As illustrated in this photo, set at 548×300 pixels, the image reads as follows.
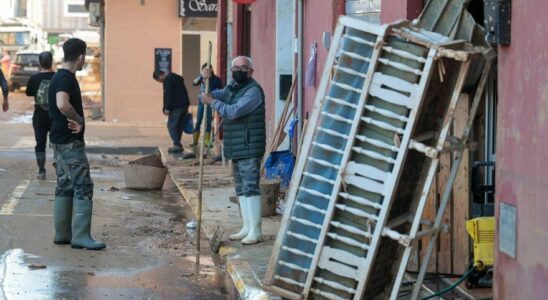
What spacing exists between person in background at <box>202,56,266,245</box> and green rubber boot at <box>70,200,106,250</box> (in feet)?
4.66

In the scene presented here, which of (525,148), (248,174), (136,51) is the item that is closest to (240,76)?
(248,174)

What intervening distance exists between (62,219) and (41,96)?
4582 millimetres

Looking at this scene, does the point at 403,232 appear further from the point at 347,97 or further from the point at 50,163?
the point at 50,163

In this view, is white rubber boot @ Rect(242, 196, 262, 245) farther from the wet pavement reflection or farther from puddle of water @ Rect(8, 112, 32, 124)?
puddle of water @ Rect(8, 112, 32, 124)

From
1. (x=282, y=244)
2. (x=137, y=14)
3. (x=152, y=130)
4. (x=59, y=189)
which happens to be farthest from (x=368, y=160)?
(x=137, y=14)

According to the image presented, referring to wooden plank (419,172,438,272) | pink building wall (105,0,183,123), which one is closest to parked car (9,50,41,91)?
pink building wall (105,0,183,123)

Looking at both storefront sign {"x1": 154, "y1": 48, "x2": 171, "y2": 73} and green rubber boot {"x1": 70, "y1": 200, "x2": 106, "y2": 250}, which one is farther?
storefront sign {"x1": 154, "y1": 48, "x2": 171, "y2": 73}

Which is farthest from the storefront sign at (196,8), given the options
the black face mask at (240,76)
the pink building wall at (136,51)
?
the black face mask at (240,76)

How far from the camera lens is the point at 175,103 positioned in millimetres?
18844

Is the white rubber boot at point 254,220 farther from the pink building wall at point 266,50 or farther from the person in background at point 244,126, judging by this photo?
the pink building wall at point 266,50

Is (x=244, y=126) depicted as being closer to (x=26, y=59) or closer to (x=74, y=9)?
(x=26, y=59)

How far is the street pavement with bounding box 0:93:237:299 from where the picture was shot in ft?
26.5

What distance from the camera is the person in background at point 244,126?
31.0 feet

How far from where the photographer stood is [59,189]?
9.70 meters
